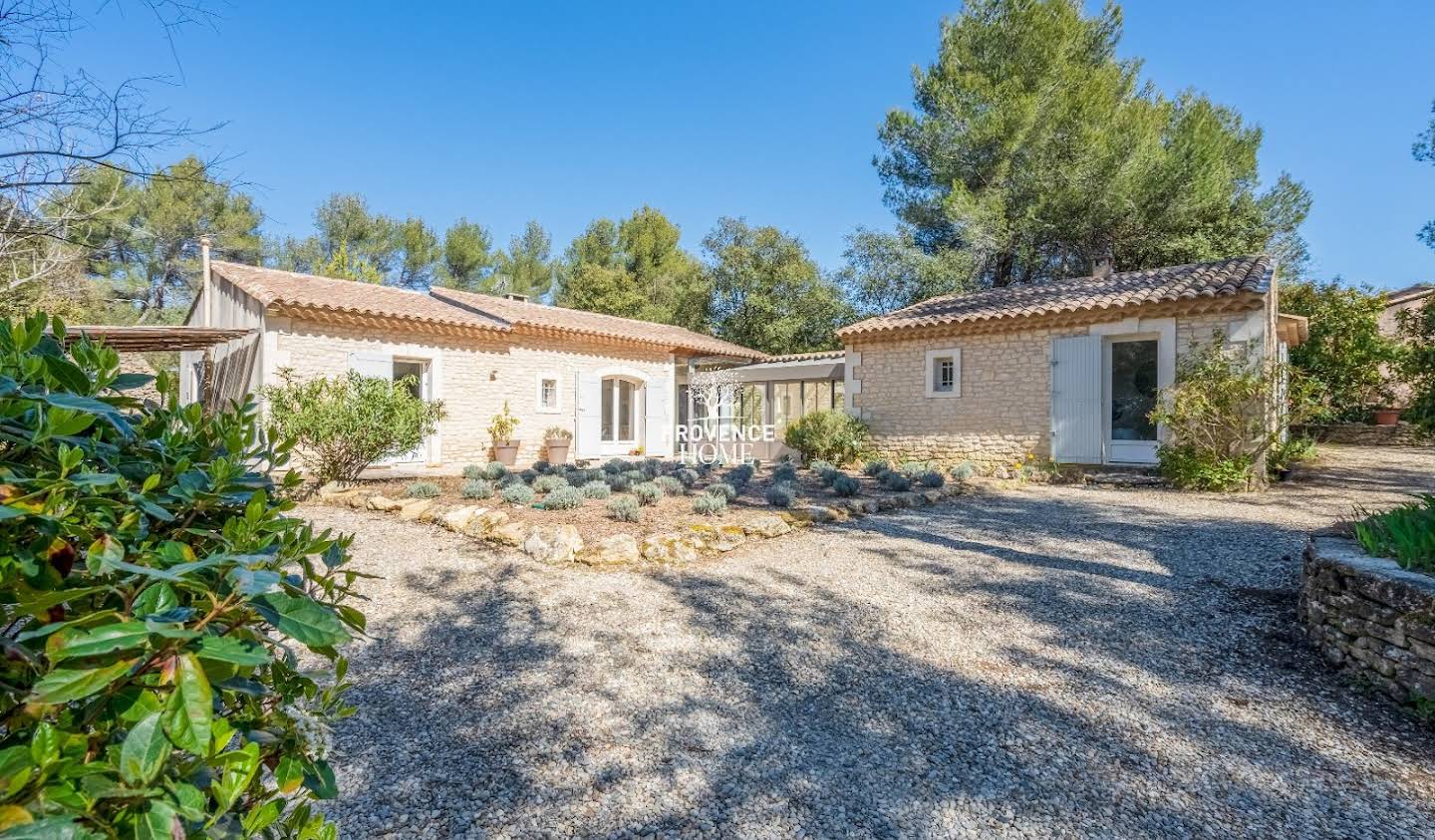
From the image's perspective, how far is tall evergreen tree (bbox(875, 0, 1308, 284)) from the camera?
17.1 meters

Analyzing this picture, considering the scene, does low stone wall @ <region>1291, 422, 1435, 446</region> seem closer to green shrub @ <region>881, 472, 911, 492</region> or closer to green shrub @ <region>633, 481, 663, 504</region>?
green shrub @ <region>881, 472, 911, 492</region>

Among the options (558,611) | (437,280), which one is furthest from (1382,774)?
(437,280)

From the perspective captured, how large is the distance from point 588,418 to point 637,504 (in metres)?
7.75

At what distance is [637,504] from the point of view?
23.2ft

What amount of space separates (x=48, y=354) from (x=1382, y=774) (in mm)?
4147

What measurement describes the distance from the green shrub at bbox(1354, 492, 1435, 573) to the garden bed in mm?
4367

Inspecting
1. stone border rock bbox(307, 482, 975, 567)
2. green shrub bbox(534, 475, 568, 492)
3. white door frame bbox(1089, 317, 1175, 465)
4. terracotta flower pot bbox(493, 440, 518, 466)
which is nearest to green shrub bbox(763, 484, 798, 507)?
stone border rock bbox(307, 482, 975, 567)

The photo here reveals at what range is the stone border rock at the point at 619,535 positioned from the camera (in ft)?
18.4

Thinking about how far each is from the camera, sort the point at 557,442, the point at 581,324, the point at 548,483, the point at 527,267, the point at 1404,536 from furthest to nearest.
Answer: the point at 527,267 → the point at 581,324 → the point at 557,442 → the point at 548,483 → the point at 1404,536

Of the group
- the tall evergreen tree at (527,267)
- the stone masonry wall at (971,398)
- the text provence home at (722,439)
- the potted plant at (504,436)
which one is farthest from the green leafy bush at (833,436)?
the tall evergreen tree at (527,267)

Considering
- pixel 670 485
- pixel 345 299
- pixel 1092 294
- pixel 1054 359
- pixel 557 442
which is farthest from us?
pixel 557 442

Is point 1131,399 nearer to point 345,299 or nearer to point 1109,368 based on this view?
point 1109,368

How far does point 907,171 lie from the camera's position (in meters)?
20.0

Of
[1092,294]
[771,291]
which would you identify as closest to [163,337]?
[1092,294]
